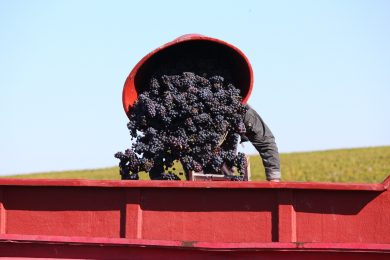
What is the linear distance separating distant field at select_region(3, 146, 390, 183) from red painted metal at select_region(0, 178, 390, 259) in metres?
17.8

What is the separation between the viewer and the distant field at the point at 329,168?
85.9 feet

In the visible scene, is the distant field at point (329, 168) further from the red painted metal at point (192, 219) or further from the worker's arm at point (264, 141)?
the red painted metal at point (192, 219)

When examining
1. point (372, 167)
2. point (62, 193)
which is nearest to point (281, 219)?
point (62, 193)

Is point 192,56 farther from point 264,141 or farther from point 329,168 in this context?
point 329,168

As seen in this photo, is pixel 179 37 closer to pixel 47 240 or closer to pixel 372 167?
pixel 47 240

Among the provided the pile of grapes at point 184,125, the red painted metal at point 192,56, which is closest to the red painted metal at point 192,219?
the pile of grapes at point 184,125

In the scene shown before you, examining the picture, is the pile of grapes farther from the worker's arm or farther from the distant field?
the distant field

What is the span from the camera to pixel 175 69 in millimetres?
6168

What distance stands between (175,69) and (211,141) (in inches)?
26.8

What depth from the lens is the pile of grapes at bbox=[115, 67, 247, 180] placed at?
587 cm

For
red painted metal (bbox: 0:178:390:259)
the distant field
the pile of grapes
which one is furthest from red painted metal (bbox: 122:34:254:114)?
the distant field

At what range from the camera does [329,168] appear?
29.0 meters

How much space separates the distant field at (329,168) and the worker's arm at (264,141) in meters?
16.3

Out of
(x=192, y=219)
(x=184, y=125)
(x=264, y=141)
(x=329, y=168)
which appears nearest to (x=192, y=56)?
(x=184, y=125)
